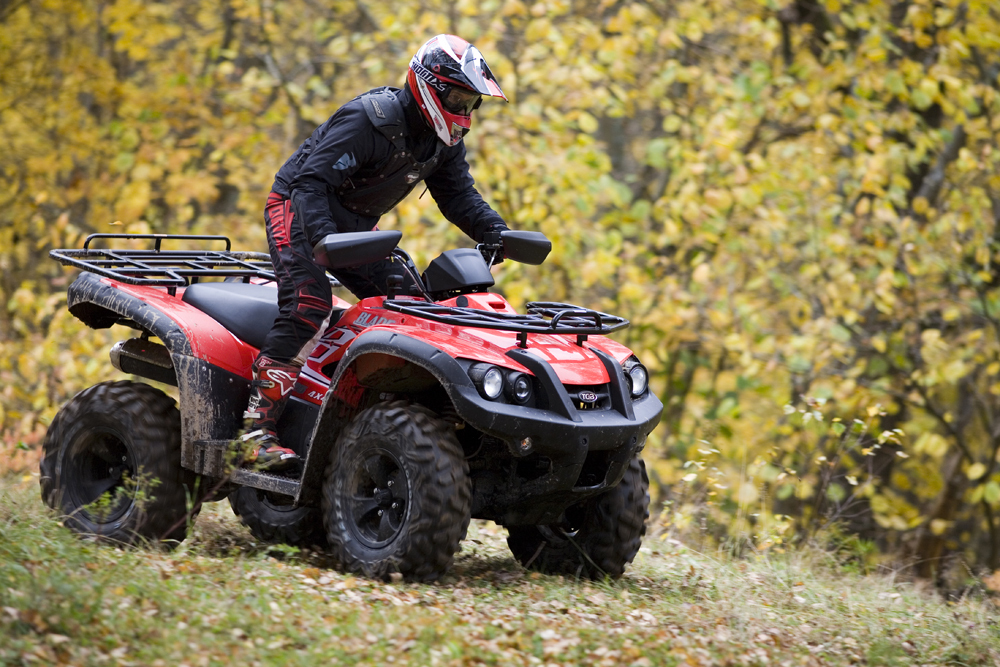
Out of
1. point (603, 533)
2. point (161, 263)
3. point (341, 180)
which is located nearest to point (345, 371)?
point (341, 180)

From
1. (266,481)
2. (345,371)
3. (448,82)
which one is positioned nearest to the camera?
(345,371)

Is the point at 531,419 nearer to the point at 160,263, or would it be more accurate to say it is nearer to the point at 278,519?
the point at 278,519

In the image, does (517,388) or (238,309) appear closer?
(517,388)

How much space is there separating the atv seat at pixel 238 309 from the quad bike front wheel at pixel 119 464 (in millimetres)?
522

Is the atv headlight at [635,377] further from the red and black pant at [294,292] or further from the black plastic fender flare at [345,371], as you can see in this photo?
the red and black pant at [294,292]

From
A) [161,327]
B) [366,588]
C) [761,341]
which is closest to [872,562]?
[761,341]

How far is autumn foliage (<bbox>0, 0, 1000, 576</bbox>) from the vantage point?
10734 millimetres

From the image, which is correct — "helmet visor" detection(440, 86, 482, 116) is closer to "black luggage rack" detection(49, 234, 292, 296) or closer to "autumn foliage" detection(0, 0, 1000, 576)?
"black luggage rack" detection(49, 234, 292, 296)

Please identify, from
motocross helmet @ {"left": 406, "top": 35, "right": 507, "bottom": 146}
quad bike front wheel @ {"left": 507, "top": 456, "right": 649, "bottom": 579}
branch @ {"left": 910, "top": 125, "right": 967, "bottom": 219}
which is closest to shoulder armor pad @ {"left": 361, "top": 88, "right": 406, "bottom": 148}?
motocross helmet @ {"left": 406, "top": 35, "right": 507, "bottom": 146}

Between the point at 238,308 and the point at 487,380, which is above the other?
the point at 238,308

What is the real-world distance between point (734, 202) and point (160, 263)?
23.3 feet

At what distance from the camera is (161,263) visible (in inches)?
246

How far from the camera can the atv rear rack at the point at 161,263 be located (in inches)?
228

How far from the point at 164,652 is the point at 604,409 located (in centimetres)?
219
